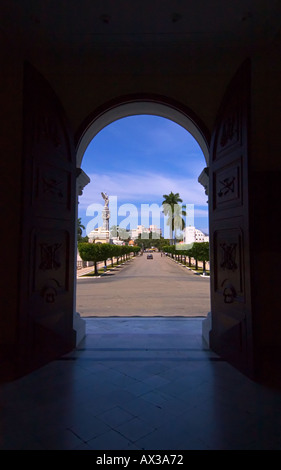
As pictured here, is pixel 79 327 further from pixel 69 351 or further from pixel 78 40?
pixel 78 40

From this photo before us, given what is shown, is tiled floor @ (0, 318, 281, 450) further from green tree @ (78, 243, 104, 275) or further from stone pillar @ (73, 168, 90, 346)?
green tree @ (78, 243, 104, 275)

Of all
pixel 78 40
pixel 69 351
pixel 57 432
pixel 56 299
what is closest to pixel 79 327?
pixel 69 351

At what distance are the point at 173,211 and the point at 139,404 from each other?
43515mm

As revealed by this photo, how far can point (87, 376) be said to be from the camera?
285cm

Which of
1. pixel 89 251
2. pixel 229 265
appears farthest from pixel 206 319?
pixel 89 251

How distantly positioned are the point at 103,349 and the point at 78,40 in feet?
14.5

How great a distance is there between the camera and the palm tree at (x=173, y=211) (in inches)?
1719

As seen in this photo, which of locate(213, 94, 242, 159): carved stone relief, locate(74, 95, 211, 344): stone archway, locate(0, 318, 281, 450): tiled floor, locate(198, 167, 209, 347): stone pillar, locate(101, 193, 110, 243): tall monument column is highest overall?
locate(101, 193, 110, 243): tall monument column

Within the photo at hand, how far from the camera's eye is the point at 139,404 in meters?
2.32

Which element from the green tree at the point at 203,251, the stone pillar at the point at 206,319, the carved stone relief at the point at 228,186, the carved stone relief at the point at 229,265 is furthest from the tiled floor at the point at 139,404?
the green tree at the point at 203,251

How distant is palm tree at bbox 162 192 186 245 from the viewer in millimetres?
43656

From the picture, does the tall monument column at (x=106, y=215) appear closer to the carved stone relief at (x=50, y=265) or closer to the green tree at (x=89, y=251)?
the green tree at (x=89, y=251)

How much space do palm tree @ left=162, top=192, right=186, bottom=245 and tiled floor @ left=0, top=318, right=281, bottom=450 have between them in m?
40.6

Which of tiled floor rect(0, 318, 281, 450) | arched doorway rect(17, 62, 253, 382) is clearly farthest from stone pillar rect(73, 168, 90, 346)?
tiled floor rect(0, 318, 281, 450)
